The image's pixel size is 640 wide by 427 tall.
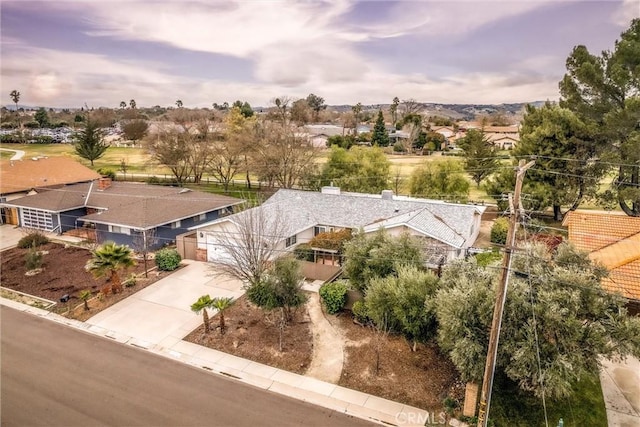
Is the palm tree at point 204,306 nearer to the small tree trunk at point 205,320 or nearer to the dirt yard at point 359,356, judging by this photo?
the small tree trunk at point 205,320

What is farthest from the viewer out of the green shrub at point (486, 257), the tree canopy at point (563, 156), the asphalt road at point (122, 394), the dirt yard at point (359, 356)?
the tree canopy at point (563, 156)

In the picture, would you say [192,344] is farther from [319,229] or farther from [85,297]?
[319,229]

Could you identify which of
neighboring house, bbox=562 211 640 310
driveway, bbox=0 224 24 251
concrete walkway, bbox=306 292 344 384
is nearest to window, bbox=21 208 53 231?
driveway, bbox=0 224 24 251

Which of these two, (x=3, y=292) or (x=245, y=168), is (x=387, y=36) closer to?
(x=3, y=292)

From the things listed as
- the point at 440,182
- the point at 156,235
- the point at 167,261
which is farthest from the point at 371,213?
the point at 156,235

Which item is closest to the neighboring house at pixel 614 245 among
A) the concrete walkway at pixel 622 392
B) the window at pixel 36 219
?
the concrete walkway at pixel 622 392

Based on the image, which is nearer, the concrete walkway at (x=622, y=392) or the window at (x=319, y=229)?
the concrete walkway at (x=622, y=392)

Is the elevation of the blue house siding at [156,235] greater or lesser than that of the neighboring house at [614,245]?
lesser
